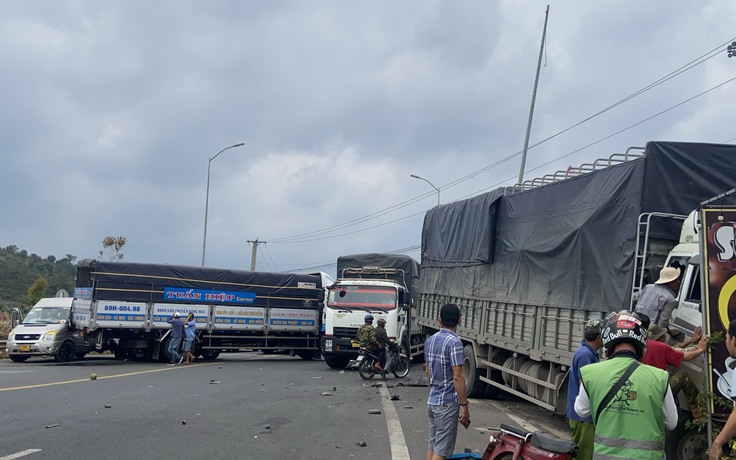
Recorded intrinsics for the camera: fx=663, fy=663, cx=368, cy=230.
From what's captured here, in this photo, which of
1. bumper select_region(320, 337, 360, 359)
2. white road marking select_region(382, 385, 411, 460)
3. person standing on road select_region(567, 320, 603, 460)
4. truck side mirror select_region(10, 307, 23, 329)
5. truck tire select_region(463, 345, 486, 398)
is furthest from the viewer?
truck side mirror select_region(10, 307, 23, 329)

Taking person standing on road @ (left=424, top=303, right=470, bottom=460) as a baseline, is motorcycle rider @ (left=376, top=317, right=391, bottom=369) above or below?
below

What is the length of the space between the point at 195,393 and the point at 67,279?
5719cm

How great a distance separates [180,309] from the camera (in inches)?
828

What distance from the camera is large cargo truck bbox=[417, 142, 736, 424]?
8016 millimetres

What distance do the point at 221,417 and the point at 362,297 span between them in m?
10.0

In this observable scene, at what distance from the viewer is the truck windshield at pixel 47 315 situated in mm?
21062

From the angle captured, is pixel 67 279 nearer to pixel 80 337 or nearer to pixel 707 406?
pixel 80 337

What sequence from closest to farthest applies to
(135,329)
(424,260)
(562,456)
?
(562,456)
(424,260)
(135,329)

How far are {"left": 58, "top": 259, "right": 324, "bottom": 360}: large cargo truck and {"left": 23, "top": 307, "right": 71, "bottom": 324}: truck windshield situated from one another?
45 centimetres

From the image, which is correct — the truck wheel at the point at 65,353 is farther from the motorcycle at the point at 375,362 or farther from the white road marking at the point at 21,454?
the white road marking at the point at 21,454

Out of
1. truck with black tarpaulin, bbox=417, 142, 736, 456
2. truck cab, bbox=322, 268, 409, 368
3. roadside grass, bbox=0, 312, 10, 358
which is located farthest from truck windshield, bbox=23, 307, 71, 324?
truck with black tarpaulin, bbox=417, 142, 736, 456

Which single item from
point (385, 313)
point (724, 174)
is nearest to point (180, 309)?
point (385, 313)

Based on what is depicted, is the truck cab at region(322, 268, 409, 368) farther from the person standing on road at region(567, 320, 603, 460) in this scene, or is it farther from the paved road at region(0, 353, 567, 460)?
the person standing on road at region(567, 320, 603, 460)

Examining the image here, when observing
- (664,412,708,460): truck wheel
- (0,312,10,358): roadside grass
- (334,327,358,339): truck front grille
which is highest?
(664,412,708,460): truck wheel
